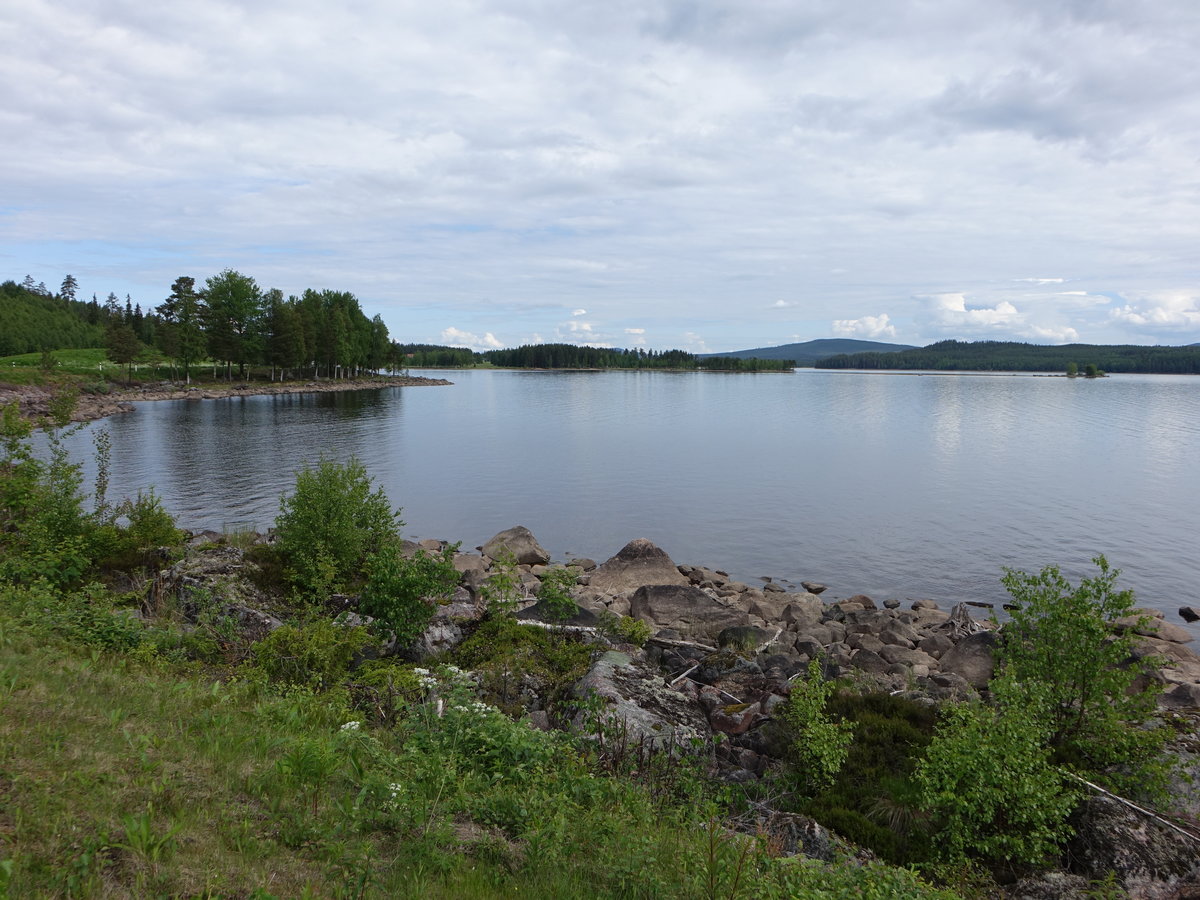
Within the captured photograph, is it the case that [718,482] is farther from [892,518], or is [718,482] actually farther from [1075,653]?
[1075,653]

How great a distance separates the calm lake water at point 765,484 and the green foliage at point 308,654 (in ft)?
56.6

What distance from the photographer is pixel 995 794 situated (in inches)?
275

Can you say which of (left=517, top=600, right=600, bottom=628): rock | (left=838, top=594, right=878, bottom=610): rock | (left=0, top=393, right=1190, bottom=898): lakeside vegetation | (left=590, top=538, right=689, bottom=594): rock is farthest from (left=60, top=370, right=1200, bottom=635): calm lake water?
(left=0, top=393, right=1190, bottom=898): lakeside vegetation

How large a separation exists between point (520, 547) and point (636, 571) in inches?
201

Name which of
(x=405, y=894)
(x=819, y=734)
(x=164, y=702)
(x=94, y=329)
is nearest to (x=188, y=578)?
Result: (x=164, y=702)

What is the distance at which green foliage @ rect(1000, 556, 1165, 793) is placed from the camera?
7938 mm

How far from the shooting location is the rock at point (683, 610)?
17938 millimetres

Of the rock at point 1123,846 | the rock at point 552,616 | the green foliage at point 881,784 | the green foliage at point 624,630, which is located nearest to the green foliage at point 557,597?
the rock at point 552,616

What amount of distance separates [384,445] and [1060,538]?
148 feet

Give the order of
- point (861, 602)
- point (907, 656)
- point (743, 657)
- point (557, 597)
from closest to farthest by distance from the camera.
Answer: point (557, 597) → point (743, 657) → point (907, 656) → point (861, 602)

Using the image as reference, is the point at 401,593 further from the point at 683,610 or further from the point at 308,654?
the point at 683,610

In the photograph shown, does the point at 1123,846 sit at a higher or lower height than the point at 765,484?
higher

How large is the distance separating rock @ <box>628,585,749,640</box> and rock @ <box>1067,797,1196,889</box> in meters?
10.2

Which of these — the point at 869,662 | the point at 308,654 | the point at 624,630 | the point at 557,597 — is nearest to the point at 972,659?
the point at 869,662
